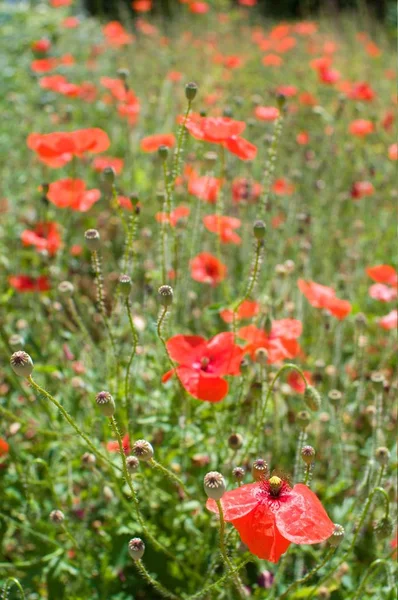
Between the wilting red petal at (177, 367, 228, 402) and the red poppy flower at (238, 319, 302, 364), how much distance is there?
0.77 ft

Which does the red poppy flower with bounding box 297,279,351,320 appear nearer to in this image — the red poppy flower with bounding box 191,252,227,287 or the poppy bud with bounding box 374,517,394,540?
the red poppy flower with bounding box 191,252,227,287

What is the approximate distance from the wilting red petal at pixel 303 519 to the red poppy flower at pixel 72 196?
1.64m

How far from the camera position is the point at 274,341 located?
192 cm

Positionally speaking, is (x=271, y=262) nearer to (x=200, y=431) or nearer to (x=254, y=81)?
(x=200, y=431)

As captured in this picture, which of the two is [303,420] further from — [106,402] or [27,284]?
[27,284]

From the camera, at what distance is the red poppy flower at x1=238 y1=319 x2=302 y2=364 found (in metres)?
1.88

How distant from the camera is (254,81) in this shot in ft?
21.3

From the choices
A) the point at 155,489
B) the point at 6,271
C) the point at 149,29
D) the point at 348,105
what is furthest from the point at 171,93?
the point at 155,489

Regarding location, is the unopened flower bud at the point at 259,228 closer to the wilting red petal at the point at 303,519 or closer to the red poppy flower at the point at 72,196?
the wilting red petal at the point at 303,519

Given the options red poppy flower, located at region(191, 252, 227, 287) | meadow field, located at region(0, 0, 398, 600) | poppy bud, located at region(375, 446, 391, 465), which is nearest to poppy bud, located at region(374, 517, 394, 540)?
meadow field, located at region(0, 0, 398, 600)

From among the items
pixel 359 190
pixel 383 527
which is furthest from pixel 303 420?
pixel 359 190

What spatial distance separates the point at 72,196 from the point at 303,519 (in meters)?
1.72

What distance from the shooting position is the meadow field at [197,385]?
5.28 ft

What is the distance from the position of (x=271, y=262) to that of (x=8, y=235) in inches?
49.5
